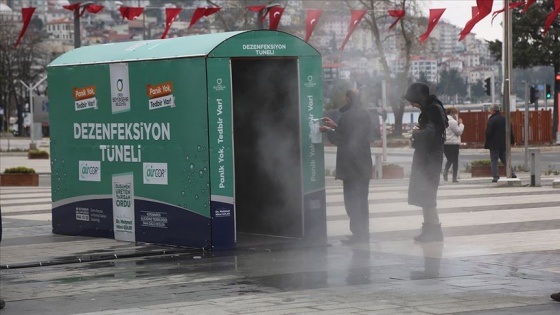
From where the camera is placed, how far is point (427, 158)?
13969 millimetres

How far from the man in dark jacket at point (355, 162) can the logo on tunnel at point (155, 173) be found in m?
2.00

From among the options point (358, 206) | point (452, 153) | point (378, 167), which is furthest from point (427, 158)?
point (378, 167)

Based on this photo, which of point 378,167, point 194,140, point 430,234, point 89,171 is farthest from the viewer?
point 378,167

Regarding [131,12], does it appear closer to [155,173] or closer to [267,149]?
[267,149]

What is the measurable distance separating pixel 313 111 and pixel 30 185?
679 inches

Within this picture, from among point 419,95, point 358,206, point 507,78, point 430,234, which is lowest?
point 430,234

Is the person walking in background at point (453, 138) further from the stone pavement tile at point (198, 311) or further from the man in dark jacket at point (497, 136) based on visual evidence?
the stone pavement tile at point (198, 311)

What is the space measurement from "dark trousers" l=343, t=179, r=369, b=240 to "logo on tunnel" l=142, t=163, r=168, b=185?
86.3 inches

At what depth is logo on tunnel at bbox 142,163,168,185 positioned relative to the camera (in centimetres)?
1399

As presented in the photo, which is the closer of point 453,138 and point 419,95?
point 419,95

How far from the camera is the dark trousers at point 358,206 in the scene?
46.4 feet

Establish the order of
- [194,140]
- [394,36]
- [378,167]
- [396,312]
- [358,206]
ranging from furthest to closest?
[394,36] → [378,167] → [358,206] → [194,140] → [396,312]

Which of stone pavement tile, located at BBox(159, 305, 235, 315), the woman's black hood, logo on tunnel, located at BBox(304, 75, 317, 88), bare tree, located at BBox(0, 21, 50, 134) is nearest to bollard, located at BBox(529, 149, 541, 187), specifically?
the woman's black hood

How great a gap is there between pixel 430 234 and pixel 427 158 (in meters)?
0.91
